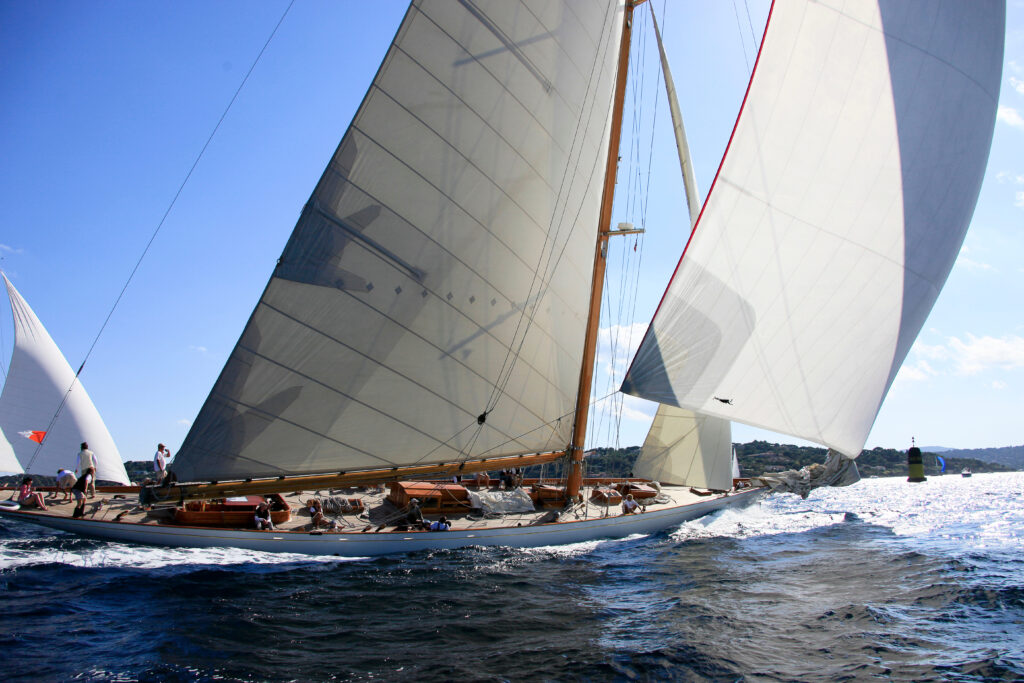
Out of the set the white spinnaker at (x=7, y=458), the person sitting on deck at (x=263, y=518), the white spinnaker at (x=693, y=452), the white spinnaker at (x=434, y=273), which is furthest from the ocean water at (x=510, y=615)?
the white spinnaker at (x=7, y=458)

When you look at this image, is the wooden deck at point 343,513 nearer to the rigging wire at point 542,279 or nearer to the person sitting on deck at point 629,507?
the person sitting on deck at point 629,507

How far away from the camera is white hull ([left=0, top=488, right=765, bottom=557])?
11.6 meters

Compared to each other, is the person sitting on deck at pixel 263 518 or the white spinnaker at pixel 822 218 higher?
the white spinnaker at pixel 822 218

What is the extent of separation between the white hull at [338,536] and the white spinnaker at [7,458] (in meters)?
14.3

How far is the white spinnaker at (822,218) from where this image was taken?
14469 mm

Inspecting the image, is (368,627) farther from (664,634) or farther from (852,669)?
(852,669)

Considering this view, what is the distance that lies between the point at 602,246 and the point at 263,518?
40.1ft

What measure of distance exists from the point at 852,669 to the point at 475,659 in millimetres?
4709

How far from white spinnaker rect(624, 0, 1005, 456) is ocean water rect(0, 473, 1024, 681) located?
459 centimetres

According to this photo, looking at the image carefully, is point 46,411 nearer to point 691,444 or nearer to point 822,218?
point 691,444

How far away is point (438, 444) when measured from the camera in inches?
535

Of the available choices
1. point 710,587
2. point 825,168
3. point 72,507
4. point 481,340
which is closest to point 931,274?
point 825,168

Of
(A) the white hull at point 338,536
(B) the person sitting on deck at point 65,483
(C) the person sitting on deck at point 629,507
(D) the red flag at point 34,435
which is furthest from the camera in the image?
(D) the red flag at point 34,435

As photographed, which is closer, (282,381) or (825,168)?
(282,381)
